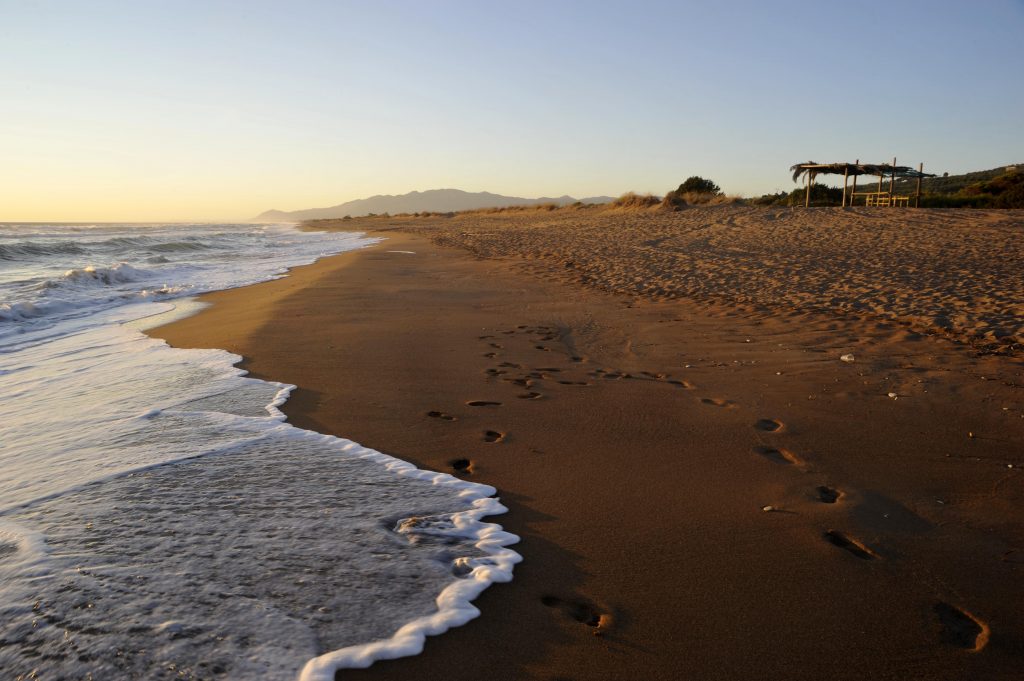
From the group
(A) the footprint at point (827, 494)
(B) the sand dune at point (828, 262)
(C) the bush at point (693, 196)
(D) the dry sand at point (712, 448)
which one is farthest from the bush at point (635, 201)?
(A) the footprint at point (827, 494)

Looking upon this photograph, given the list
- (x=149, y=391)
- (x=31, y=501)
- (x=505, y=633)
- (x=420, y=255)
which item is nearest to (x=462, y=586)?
(x=505, y=633)

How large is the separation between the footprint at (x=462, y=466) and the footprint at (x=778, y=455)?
1.51 meters

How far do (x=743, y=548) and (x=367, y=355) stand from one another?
A: 371 centimetres

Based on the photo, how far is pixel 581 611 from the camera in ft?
6.57

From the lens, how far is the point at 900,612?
1.99 m

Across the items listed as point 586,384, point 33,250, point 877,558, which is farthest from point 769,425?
point 33,250

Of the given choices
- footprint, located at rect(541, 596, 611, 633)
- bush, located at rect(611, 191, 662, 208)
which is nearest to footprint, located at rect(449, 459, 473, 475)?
footprint, located at rect(541, 596, 611, 633)

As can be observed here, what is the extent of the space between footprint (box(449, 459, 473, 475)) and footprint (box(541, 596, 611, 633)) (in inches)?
42.9

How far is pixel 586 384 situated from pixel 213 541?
2733 millimetres

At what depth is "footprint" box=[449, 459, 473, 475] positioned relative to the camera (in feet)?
10.2

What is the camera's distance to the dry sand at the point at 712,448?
1876 millimetres

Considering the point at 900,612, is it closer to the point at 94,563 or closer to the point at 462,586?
the point at 462,586

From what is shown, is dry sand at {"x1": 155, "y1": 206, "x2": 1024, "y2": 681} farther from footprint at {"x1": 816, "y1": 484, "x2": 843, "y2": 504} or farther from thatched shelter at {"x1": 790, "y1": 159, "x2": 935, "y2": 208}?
thatched shelter at {"x1": 790, "y1": 159, "x2": 935, "y2": 208}

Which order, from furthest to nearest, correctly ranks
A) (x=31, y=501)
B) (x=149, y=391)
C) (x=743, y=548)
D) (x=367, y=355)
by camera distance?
(x=367, y=355) → (x=149, y=391) → (x=31, y=501) → (x=743, y=548)
